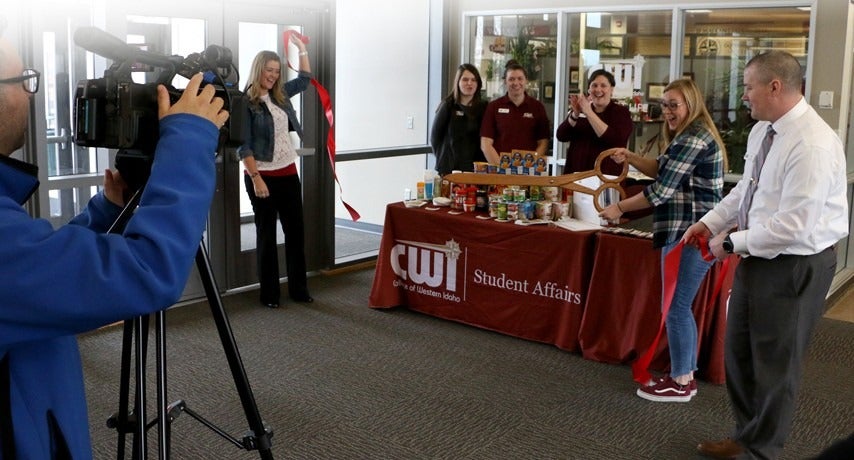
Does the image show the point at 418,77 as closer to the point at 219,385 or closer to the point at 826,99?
the point at 826,99

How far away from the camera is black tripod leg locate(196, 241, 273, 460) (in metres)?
1.67

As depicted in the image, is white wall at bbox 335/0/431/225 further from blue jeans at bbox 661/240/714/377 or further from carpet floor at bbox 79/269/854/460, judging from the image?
blue jeans at bbox 661/240/714/377

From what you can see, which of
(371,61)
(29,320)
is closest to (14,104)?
(29,320)

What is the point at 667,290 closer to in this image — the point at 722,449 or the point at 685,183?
the point at 685,183

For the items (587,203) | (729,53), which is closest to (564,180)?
(587,203)

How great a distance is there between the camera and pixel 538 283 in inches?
172

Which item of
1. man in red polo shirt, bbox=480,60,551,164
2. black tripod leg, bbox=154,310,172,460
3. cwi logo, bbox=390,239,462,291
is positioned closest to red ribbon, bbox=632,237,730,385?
cwi logo, bbox=390,239,462,291

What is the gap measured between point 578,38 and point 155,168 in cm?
551

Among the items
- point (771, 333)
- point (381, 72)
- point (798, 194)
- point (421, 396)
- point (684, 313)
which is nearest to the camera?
point (798, 194)

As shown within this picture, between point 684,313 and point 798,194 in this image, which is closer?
point 798,194

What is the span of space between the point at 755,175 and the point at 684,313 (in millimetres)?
914

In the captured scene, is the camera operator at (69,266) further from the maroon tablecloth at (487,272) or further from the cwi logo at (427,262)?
the cwi logo at (427,262)

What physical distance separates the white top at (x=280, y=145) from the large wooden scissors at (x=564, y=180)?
3.18 ft

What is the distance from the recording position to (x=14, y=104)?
1157 millimetres
